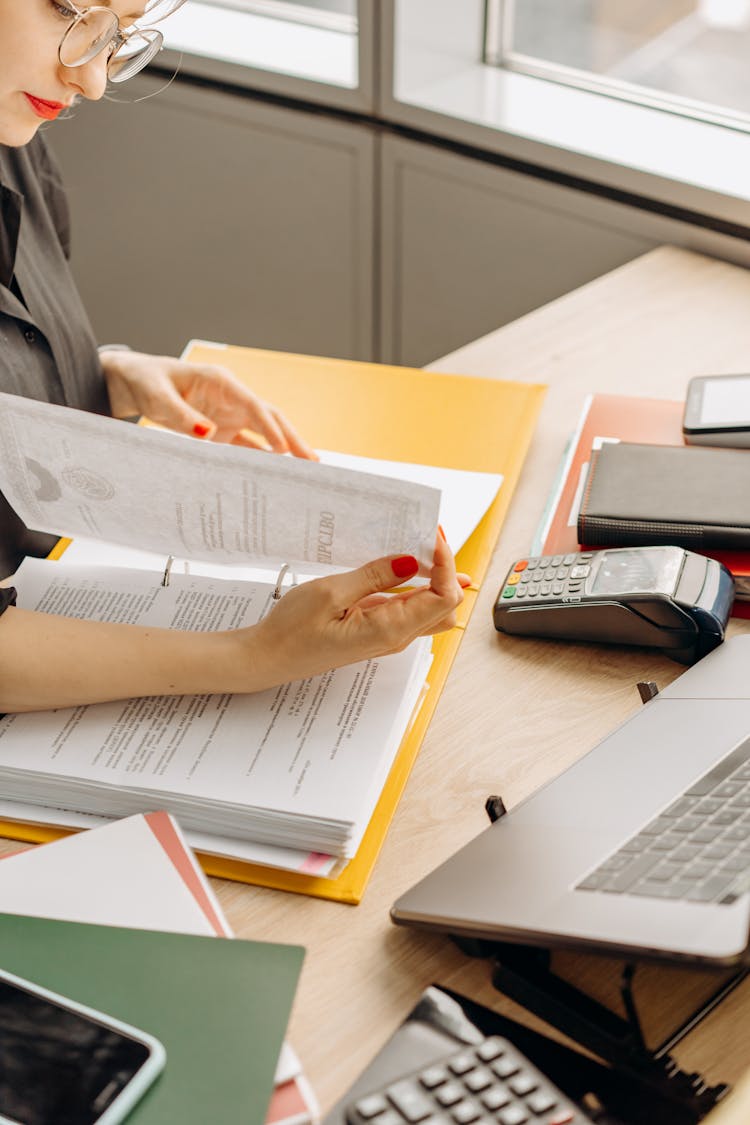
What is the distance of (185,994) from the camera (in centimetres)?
71

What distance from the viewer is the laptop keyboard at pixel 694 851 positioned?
2.24 feet

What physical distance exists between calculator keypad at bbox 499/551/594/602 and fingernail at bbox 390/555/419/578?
15 cm

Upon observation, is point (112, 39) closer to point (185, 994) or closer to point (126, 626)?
point (126, 626)

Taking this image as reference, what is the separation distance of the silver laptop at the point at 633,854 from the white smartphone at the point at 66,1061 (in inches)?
7.2

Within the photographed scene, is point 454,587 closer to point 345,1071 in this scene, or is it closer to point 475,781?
point 475,781

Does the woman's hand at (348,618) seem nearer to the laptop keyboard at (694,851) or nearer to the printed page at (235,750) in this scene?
the printed page at (235,750)

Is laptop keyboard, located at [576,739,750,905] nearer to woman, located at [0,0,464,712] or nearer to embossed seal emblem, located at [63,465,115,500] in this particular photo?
woman, located at [0,0,464,712]

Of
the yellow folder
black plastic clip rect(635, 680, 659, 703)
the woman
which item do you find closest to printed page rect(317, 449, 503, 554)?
the yellow folder

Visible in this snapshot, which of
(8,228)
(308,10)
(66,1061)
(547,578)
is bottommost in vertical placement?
(66,1061)

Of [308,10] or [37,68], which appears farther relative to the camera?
[308,10]

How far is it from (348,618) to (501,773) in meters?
0.16

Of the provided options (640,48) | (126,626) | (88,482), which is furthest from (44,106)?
(640,48)

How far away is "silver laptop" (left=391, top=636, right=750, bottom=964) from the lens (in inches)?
26.4

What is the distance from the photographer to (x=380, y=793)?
0.87m
